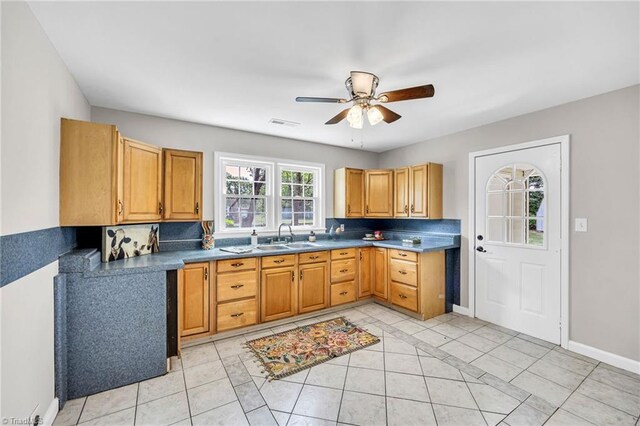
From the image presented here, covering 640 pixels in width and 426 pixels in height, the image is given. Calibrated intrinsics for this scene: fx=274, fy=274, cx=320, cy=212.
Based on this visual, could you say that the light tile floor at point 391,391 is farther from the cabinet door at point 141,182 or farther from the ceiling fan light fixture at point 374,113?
the ceiling fan light fixture at point 374,113

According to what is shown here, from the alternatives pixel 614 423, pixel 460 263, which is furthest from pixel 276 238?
pixel 614 423

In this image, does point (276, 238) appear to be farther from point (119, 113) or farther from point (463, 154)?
point (463, 154)

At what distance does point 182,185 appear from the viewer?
3145mm

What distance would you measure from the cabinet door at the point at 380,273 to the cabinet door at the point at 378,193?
0.71 meters

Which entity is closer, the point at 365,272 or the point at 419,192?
the point at 419,192

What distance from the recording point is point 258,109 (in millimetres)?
3020

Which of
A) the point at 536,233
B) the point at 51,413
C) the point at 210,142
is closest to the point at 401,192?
the point at 536,233

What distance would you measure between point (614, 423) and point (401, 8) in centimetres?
297

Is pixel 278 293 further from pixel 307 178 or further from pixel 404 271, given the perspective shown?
pixel 307 178

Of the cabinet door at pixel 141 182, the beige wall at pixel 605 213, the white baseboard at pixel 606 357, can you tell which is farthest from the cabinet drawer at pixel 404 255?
the cabinet door at pixel 141 182

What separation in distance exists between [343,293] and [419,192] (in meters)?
1.85

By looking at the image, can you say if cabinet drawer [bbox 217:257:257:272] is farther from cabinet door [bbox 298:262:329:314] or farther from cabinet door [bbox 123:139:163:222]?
cabinet door [bbox 123:139:163:222]

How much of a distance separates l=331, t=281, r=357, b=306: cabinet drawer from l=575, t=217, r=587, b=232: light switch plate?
2.60 metres

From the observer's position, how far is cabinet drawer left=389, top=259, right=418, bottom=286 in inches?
142
